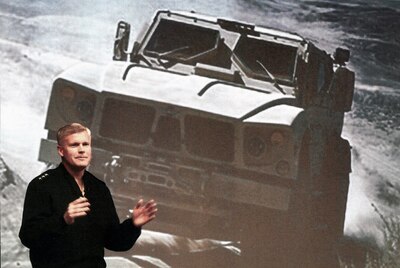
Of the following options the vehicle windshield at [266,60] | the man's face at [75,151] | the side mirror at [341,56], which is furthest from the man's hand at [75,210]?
the side mirror at [341,56]

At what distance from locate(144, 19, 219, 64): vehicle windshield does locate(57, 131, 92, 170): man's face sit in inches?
84.2

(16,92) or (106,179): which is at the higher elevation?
(16,92)

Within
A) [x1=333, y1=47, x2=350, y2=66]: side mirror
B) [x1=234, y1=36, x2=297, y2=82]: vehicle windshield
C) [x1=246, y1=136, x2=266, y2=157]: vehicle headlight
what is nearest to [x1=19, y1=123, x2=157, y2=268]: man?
[x1=246, y1=136, x2=266, y2=157]: vehicle headlight

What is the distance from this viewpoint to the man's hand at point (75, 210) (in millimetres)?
1621

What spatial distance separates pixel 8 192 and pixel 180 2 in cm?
117

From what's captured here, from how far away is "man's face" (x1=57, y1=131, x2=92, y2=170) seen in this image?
5.69ft

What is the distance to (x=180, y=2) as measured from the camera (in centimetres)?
395

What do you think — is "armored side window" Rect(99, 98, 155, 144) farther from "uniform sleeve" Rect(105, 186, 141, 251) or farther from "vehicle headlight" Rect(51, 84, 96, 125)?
"uniform sleeve" Rect(105, 186, 141, 251)

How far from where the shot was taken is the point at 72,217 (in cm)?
162

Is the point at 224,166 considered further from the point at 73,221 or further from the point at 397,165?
the point at 73,221

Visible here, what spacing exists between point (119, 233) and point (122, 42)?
7.33ft

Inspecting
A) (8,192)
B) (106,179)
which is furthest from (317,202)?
(8,192)

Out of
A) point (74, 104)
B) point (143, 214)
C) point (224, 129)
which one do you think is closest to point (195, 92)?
point (224, 129)

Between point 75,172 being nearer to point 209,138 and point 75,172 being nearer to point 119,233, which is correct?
point 119,233
